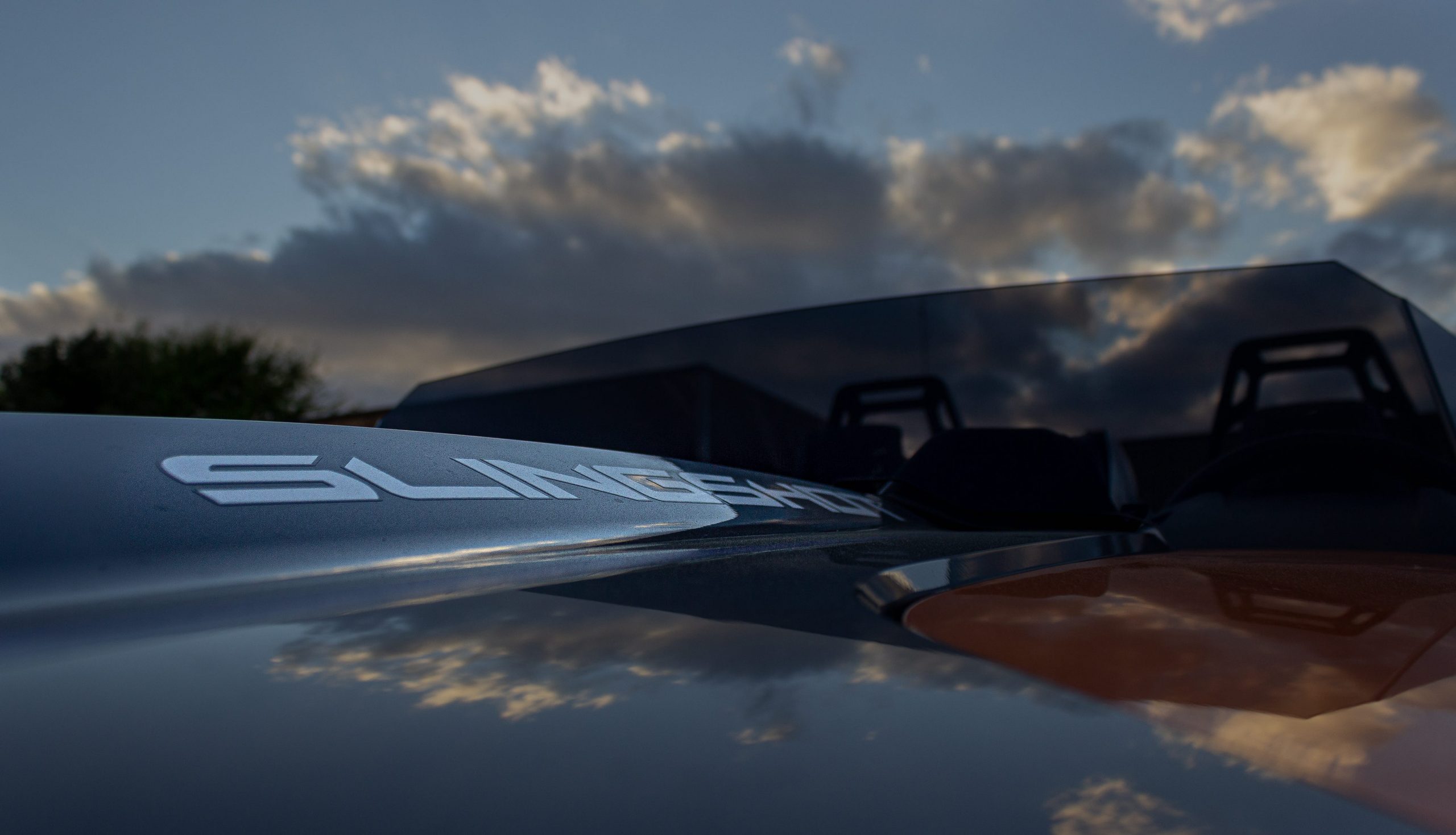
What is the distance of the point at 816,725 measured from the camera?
43cm

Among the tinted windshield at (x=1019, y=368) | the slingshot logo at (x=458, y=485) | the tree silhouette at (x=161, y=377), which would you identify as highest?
the tree silhouette at (x=161, y=377)

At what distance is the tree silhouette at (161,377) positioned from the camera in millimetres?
17281

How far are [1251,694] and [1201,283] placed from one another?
120 inches

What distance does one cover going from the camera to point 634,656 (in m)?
0.53

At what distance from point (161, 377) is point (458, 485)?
20.3 m

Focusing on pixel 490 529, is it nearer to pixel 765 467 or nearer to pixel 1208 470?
A: pixel 765 467

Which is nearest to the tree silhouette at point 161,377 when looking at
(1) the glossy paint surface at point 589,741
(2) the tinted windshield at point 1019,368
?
(2) the tinted windshield at point 1019,368

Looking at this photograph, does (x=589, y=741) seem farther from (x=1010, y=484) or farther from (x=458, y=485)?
(x=1010, y=484)

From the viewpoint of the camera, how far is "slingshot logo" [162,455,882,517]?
87cm

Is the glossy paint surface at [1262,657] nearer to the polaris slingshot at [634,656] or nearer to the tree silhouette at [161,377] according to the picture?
the polaris slingshot at [634,656]

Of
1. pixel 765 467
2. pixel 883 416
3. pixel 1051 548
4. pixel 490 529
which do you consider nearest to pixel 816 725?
pixel 490 529

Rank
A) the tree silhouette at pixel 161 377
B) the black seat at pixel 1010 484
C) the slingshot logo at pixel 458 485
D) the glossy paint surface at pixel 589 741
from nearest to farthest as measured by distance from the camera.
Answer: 1. the glossy paint surface at pixel 589 741
2. the slingshot logo at pixel 458 485
3. the black seat at pixel 1010 484
4. the tree silhouette at pixel 161 377

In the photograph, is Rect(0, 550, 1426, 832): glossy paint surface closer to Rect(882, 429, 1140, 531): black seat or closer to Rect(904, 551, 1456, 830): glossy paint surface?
Rect(904, 551, 1456, 830): glossy paint surface

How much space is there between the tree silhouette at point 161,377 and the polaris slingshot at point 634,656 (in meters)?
17.1
